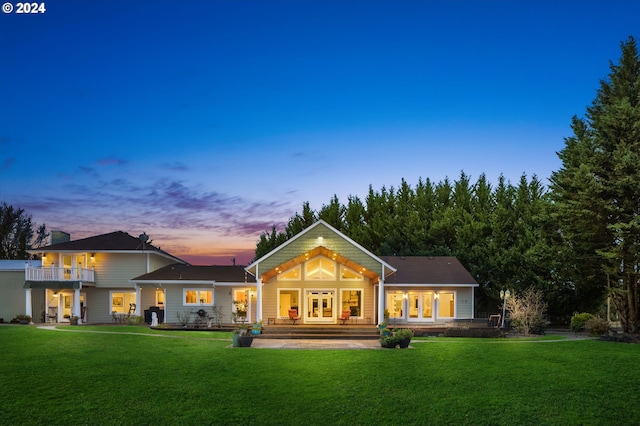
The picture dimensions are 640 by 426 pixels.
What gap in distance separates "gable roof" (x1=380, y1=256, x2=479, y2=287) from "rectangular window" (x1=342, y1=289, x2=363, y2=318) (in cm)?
226

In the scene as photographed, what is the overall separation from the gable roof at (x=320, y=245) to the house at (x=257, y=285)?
5 centimetres

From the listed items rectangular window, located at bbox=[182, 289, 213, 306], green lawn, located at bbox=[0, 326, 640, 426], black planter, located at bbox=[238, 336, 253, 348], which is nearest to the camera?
green lawn, located at bbox=[0, 326, 640, 426]

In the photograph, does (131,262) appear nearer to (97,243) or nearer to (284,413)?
(97,243)

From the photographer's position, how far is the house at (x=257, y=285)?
30453 mm

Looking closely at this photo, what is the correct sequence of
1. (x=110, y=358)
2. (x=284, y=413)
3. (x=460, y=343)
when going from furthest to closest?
1. (x=460, y=343)
2. (x=110, y=358)
3. (x=284, y=413)

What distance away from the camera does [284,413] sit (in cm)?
1330

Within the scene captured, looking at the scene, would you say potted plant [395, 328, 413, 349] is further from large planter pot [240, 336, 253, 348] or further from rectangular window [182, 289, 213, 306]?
rectangular window [182, 289, 213, 306]

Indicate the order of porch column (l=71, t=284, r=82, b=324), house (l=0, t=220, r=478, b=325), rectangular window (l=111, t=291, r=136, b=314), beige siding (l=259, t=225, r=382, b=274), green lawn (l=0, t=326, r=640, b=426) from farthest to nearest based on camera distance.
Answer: rectangular window (l=111, t=291, r=136, b=314)
porch column (l=71, t=284, r=82, b=324)
house (l=0, t=220, r=478, b=325)
beige siding (l=259, t=225, r=382, b=274)
green lawn (l=0, t=326, r=640, b=426)

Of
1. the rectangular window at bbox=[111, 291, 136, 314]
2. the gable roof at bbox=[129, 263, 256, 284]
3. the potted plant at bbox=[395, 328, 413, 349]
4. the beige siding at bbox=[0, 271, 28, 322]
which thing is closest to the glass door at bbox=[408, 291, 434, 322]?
the gable roof at bbox=[129, 263, 256, 284]

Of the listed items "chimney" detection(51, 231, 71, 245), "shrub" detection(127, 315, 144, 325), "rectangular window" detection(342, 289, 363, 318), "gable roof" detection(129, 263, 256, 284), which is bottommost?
"shrub" detection(127, 315, 144, 325)

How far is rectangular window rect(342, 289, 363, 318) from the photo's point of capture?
30.9m

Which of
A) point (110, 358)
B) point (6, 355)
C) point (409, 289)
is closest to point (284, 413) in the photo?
point (110, 358)

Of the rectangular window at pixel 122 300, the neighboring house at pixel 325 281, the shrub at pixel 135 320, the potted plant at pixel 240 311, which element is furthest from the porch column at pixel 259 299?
the rectangular window at pixel 122 300

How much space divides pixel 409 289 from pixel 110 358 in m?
18.8
